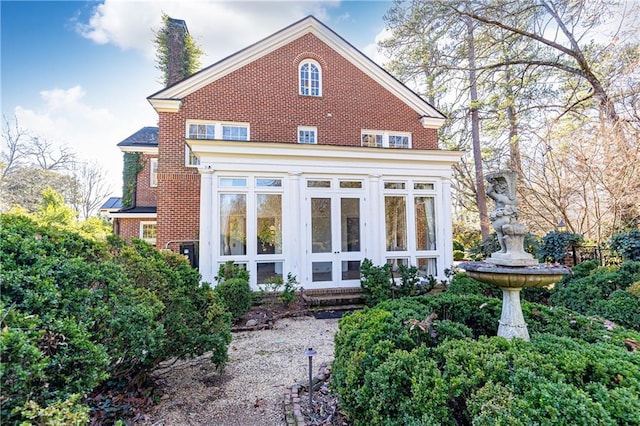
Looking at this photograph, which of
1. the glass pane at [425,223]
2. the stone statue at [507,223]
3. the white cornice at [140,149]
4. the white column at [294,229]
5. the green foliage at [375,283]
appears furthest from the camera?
the white cornice at [140,149]

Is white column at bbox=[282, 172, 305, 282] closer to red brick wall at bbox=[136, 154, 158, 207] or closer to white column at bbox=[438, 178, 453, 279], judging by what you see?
white column at bbox=[438, 178, 453, 279]

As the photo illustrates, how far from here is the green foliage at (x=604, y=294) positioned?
5129 millimetres

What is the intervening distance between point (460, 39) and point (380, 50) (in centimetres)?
519

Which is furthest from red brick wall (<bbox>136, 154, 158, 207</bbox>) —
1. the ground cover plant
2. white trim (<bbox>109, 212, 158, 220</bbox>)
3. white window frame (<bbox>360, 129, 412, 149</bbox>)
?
the ground cover plant

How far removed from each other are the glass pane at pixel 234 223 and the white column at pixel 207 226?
0.31 metres

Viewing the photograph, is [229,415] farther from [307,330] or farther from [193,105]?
[193,105]

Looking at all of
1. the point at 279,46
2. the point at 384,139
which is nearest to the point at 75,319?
the point at 279,46

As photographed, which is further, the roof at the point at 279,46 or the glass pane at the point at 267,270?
the roof at the point at 279,46

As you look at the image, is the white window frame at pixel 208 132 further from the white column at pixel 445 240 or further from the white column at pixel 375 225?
the white column at pixel 445 240

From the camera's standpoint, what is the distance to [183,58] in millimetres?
16906

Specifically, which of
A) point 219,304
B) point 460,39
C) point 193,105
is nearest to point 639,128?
point 460,39

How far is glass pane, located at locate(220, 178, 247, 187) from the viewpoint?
8.28 m

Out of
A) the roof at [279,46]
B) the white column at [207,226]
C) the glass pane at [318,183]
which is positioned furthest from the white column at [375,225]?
the roof at [279,46]

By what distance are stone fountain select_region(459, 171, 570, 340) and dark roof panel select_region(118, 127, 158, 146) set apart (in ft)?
48.6
